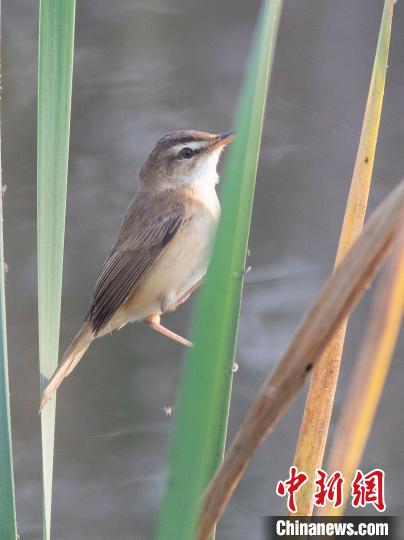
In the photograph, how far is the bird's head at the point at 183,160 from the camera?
325 cm

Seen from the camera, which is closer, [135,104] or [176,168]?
[176,168]

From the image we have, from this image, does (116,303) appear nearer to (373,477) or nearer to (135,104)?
(373,477)

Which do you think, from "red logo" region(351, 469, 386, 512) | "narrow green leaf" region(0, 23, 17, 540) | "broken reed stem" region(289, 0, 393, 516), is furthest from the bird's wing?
"narrow green leaf" region(0, 23, 17, 540)

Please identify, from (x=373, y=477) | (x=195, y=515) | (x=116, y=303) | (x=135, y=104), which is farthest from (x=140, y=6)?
(x=195, y=515)

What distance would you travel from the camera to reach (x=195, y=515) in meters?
1.12

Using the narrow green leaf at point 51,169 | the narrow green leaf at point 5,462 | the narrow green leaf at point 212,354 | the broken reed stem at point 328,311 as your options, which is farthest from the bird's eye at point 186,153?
the broken reed stem at point 328,311

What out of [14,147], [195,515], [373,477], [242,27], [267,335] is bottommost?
[195,515]

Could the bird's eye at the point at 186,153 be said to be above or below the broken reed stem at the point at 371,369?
above

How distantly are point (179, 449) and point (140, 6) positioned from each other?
215 inches

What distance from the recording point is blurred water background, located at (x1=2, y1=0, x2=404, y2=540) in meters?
5.33

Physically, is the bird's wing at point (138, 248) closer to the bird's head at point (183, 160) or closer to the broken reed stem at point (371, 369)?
the bird's head at point (183, 160)

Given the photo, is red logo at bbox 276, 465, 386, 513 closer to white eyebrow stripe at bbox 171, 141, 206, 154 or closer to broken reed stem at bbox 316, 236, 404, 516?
broken reed stem at bbox 316, 236, 404, 516

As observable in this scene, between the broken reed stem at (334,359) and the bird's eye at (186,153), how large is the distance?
157cm

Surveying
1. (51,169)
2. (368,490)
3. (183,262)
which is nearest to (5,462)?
(51,169)
